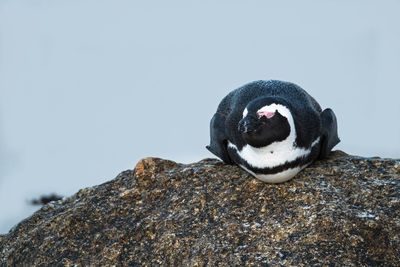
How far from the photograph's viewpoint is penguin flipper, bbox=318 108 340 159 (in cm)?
596

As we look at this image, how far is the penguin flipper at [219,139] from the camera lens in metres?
6.14

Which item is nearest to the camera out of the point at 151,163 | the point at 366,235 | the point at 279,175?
the point at 366,235

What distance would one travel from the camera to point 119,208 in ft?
19.9

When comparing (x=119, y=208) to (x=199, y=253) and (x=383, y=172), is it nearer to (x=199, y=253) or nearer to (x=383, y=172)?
(x=199, y=253)

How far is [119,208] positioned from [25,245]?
1053 mm

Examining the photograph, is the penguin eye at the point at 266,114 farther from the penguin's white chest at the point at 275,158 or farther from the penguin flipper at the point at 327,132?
the penguin flipper at the point at 327,132

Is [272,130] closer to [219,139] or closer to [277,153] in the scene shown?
[277,153]

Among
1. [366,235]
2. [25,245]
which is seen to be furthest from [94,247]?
[366,235]

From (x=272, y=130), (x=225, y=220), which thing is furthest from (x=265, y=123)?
(x=225, y=220)

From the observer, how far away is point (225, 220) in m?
5.48

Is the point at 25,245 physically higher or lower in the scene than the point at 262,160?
lower

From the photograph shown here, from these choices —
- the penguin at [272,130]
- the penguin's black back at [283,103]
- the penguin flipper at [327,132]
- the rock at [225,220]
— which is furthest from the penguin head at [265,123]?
the penguin flipper at [327,132]

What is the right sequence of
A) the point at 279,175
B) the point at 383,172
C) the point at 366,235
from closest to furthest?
the point at 366,235, the point at 279,175, the point at 383,172

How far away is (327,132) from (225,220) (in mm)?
1361
